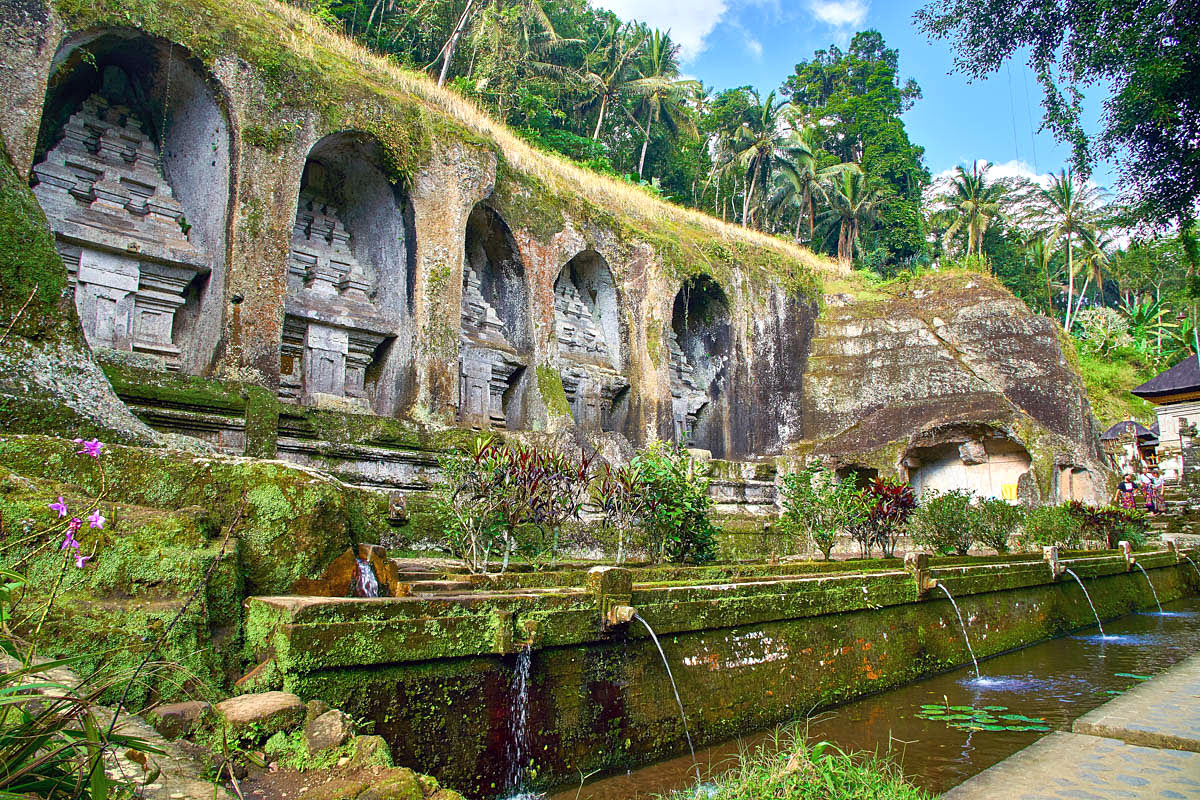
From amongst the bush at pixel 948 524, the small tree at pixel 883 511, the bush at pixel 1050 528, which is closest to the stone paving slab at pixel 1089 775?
the small tree at pixel 883 511

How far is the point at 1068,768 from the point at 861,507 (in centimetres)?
689

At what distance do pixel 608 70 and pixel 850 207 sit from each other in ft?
41.4

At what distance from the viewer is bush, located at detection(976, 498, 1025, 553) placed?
1102 centimetres

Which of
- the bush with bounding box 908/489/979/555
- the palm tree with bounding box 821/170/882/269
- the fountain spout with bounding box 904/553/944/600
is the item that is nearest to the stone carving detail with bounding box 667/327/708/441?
the bush with bounding box 908/489/979/555

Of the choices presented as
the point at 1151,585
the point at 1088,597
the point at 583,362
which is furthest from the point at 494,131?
the point at 1151,585

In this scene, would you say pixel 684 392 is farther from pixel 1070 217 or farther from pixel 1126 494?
pixel 1070 217

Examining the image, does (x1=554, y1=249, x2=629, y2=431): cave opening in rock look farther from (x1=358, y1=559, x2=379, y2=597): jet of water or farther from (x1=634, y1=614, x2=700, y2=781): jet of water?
(x1=634, y1=614, x2=700, y2=781): jet of water

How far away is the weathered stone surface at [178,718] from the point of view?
9.20 ft

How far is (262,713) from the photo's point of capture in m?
2.92

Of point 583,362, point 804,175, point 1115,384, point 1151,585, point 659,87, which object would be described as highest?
point 659,87

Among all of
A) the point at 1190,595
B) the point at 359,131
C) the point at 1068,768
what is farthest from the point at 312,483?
the point at 1190,595

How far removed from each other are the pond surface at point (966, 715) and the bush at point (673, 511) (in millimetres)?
2282

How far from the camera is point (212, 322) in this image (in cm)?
966

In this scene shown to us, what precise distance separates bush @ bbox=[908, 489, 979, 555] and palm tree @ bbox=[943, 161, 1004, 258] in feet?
101
